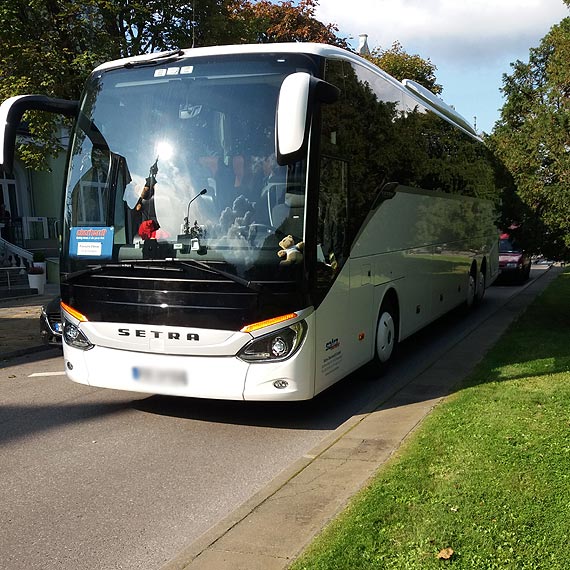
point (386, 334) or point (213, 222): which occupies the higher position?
point (213, 222)

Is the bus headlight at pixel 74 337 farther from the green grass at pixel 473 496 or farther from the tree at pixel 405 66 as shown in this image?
the tree at pixel 405 66

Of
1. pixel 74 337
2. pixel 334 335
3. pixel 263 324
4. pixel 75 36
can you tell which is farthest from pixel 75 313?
pixel 75 36

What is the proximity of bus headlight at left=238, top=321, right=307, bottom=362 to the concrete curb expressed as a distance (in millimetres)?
861

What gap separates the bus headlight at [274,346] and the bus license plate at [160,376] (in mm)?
601

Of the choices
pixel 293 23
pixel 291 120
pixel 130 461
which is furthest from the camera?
pixel 293 23

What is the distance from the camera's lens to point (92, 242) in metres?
6.15

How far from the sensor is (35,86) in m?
12.3

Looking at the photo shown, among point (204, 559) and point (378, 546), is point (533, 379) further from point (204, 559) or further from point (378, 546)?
point (204, 559)

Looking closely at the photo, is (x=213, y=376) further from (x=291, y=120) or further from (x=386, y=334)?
(x=386, y=334)

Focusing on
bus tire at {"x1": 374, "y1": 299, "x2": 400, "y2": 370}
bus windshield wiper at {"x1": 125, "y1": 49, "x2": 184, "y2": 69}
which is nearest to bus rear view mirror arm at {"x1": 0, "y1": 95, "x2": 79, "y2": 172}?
bus windshield wiper at {"x1": 125, "y1": 49, "x2": 184, "y2": 69}

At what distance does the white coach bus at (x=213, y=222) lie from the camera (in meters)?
5.61

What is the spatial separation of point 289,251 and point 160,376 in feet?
5.44

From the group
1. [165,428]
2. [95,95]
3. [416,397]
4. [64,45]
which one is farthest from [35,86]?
[416,397]

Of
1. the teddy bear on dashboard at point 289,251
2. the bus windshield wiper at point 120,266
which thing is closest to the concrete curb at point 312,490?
the teddy bear on dashboard at point 289,251
